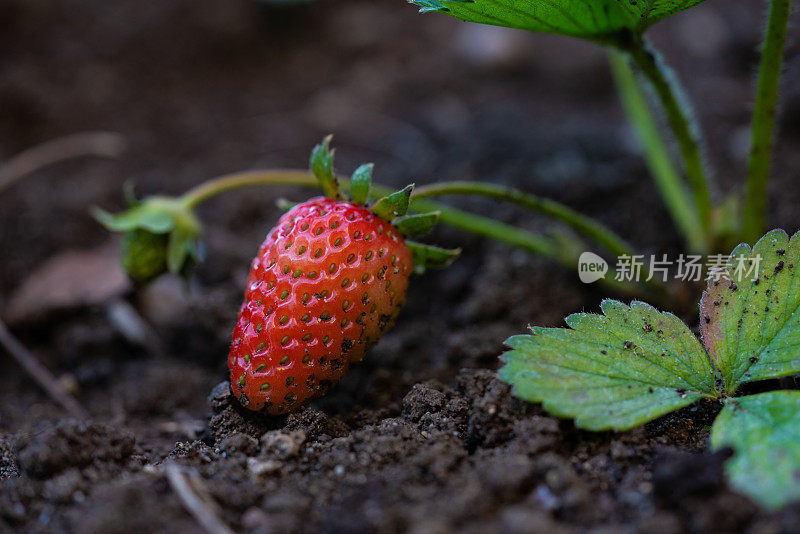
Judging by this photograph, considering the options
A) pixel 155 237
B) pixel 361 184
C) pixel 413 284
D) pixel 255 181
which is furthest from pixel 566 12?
pixel 155 237

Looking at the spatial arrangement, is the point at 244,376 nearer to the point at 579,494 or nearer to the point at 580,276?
the point at 579,494

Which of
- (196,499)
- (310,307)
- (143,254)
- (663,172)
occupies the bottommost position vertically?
(196,499)

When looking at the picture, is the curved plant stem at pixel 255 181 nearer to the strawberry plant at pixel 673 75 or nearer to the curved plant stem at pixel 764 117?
the strawberry plant at pixel 673 75

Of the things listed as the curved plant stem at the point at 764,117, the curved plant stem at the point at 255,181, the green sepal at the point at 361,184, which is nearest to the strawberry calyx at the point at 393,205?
the green sepal at the point at 361,184

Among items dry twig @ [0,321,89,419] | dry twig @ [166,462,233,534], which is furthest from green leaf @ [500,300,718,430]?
dry twig @ [0,321,89,419]

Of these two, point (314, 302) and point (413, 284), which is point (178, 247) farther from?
point (413, 284)

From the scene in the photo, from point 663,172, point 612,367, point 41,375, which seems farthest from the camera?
point 663,172

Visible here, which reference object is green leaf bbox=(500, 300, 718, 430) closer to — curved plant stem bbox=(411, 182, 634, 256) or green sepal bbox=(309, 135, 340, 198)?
curved plant stem bbox=(411, 182, 634, 256)
